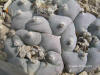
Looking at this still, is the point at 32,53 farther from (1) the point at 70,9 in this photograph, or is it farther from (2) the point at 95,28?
(2) the point at 95,28

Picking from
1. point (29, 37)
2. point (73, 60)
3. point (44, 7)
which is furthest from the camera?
point (44, 7)

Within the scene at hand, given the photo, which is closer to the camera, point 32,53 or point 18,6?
point 32,53

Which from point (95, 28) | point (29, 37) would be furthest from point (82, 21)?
point (29, 37)

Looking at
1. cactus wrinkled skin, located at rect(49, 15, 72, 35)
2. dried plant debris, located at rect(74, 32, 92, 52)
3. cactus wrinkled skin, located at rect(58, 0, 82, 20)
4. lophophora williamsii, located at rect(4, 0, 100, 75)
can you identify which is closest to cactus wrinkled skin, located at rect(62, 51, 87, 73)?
lophophora williamsii, located at rect(4, 0, 100, 75)

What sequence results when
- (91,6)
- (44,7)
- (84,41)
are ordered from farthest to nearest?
(91,6) < (44,7) < (84,41)

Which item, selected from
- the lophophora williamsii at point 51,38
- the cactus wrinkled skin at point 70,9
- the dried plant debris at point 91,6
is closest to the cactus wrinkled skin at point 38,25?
the lophophora williamsii at point 51,38

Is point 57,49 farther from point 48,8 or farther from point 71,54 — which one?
point 48,8

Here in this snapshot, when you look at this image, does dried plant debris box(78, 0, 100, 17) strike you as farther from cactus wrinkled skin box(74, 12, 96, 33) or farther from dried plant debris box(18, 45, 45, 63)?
dried plant debris box(18, 45, 45, 63)

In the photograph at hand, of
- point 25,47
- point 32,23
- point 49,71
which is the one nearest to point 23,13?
point 32,23

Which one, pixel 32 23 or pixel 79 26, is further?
pixel 79 26
